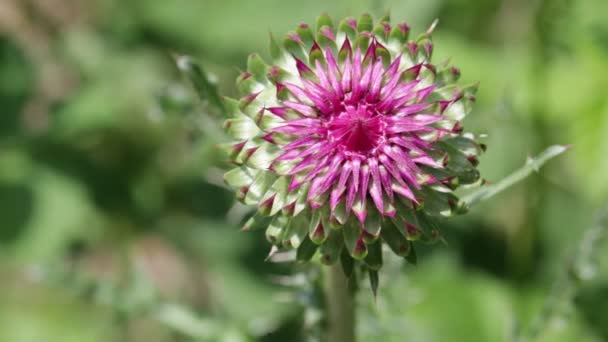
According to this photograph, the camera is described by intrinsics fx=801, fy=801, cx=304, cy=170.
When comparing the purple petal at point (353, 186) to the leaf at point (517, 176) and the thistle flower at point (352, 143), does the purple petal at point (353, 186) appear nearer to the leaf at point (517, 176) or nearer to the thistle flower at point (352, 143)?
the thistle flower at point (352, 143)

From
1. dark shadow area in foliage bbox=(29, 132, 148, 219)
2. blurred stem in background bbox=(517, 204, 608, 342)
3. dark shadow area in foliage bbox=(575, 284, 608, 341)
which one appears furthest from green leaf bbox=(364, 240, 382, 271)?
dark shadow area in foliage bbox=(29, 132, 148, 219)

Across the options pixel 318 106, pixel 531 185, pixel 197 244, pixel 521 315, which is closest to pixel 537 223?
pixel 531 185

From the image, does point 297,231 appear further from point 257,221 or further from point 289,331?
point 289,331

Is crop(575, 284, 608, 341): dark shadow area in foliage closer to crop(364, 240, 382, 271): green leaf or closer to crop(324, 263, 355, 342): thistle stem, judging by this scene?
crop(324, 263, 355, 342): thistle stem

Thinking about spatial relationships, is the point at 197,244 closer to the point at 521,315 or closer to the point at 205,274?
the point at 205,274

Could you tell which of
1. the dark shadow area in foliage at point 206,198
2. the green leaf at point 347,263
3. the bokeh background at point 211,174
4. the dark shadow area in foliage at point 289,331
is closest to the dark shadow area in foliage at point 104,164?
the bokeh background at point 211,174
